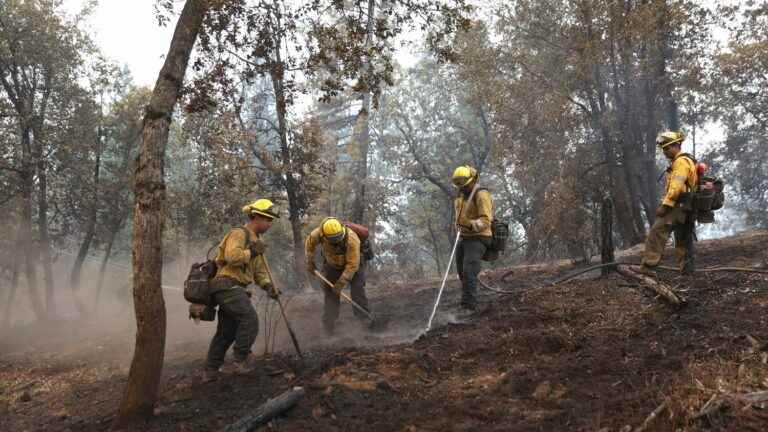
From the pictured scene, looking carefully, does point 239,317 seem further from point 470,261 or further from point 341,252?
point 470,261

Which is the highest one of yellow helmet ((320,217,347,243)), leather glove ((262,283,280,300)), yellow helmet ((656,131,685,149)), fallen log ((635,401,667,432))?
yellow helmet ((656,131,685,149))

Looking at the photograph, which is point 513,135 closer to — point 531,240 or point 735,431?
point 531,240

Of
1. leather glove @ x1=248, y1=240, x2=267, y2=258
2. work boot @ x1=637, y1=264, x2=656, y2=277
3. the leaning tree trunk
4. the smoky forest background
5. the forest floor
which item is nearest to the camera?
the forest floor

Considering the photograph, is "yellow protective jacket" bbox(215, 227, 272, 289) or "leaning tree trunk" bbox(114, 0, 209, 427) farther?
"yellow protective jacket" bbox(215, 227, 272, 289)

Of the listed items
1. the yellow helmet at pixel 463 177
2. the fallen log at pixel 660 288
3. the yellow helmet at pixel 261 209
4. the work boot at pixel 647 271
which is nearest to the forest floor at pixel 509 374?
the fallen log at pixel 660 288

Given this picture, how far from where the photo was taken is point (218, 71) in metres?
7.09

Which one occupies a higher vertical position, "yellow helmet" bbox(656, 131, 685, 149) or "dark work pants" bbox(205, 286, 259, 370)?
"yellow helmet" bbox(656, 131, 685, 149)

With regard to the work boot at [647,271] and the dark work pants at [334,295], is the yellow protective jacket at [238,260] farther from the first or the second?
the work boot at [647,271]

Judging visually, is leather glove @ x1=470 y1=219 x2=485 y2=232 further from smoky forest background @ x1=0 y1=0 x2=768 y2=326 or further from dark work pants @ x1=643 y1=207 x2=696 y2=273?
smoky forest background @ x1=0 y1=0 x2=768 y2=326

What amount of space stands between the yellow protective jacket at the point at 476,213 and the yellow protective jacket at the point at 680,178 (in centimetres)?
225

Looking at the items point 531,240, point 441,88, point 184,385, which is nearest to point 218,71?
point 184,385

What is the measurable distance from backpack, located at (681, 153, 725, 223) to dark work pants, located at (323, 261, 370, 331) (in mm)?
4676

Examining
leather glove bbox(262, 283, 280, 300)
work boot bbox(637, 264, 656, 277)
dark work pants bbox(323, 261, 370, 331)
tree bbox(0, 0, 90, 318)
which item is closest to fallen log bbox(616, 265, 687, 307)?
work boot bbox(637, 264, 656, 277)

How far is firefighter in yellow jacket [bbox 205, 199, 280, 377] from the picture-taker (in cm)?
621
